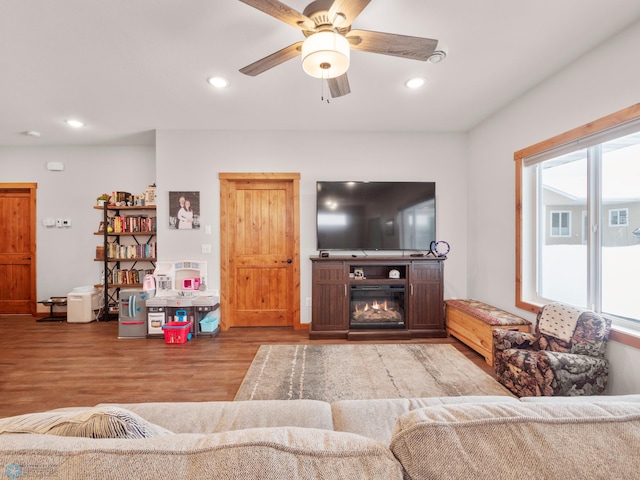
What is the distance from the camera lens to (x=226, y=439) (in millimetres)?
565

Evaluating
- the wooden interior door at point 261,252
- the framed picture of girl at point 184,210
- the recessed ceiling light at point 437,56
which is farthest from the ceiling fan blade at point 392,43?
the framed picture of girl at point 184,210

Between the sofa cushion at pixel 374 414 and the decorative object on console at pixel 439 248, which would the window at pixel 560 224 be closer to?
the decorative object on console at pixel 439 248

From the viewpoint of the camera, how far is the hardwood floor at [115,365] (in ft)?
7.56

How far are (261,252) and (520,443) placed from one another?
3759 millimetres

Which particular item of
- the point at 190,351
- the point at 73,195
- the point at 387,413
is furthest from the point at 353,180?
the point at 73,195

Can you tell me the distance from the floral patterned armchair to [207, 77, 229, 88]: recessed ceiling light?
3.34m

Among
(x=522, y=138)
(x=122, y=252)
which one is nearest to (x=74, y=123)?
(x=122, y=252)

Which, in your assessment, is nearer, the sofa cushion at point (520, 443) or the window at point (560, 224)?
the sofa cushion at point (520, 443)

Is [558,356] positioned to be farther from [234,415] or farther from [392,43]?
[392,43]

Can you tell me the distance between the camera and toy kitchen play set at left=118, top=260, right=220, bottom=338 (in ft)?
12.0

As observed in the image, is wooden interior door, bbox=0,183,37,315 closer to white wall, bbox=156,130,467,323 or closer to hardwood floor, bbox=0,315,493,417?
hardwood floor, bbox=0,315,493,417

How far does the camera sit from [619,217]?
7.13 ft

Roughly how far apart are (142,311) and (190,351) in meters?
1.04

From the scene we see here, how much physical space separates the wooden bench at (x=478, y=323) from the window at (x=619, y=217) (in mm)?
1159
